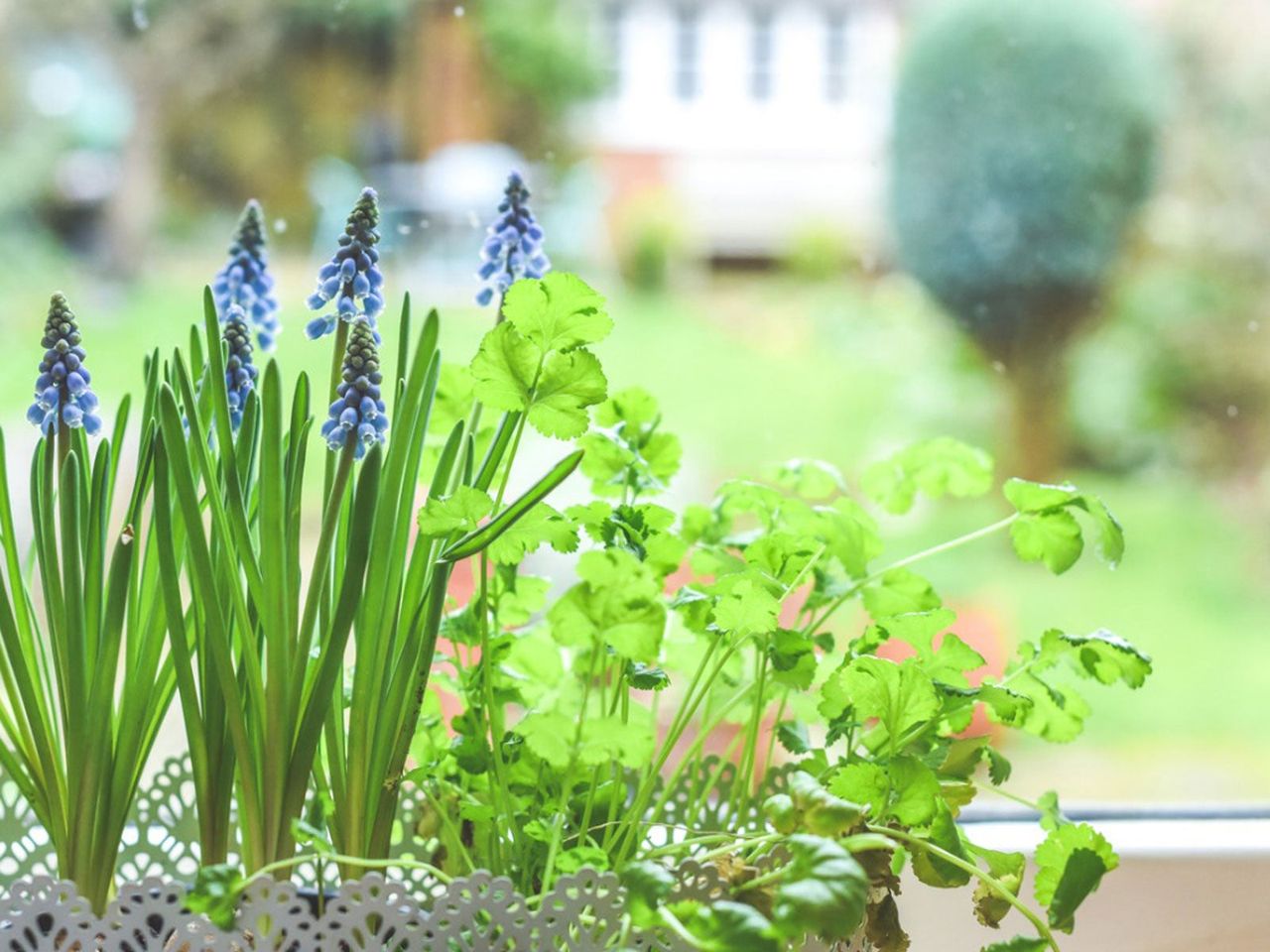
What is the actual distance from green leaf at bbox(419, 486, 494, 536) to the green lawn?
17.4 inches

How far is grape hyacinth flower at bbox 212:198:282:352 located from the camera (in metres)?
0.69

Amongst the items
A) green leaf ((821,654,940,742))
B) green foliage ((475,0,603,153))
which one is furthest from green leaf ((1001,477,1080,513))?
green foliage ((475,0,603,153))

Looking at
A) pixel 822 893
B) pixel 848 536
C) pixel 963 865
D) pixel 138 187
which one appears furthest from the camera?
pixel 138 187

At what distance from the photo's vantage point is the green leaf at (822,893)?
463mm

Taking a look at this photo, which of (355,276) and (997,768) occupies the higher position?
(355,276)

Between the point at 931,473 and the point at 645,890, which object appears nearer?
the point at 645,890

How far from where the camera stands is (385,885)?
1.85ft

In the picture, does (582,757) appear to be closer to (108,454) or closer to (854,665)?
(854,665)

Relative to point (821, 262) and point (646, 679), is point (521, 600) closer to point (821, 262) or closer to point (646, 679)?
point (646, 679)

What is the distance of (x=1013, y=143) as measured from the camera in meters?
1.03

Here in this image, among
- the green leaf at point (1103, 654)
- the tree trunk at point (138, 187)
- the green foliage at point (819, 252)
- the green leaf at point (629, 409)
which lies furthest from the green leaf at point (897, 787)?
the tree trunk at point (138, 187)

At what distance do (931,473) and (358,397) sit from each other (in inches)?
12.3

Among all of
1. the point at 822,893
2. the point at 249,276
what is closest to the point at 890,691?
the point at 822,893

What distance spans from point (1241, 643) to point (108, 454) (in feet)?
3.10
